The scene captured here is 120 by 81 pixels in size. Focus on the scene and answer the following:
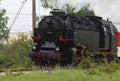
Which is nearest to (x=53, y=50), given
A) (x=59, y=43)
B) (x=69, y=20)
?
(x=59, y=43)

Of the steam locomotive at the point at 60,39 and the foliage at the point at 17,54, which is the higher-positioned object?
the steam locomotive at the point at 60,39

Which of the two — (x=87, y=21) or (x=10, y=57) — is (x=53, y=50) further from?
(x=10, y=57)

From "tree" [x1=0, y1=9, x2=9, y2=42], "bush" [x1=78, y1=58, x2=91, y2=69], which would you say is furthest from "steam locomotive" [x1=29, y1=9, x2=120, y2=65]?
"tree" [x1=0, y1=9, x2=9, y2=42]

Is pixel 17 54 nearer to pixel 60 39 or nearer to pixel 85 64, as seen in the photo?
pixel 60 39

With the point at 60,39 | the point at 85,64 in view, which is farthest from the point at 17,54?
the point at 85,64

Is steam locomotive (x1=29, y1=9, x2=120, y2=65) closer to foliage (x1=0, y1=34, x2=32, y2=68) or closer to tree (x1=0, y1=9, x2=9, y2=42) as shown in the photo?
foliage (x1=0, y1=34, x2=32, y2=68)

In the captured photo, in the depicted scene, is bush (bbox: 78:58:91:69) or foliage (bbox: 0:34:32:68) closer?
bush (bbox: 78:58:91:69)

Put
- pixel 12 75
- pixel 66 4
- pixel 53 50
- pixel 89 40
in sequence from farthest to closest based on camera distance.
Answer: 1. pixel 66 4
2. pixel 89 40
3. pixel 53 50
4. pixel 12 75

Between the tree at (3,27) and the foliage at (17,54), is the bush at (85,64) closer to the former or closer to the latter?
the foliage at (17,54)

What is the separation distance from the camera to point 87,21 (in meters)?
27.0

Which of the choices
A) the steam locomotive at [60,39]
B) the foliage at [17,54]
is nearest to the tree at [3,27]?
the foliage at [17,54]

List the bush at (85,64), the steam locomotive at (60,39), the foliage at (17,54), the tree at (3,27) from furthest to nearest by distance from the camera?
the tree at (3,27) → the foliage at (17,54) → the steam locomotive at (60,39) → the bush at (85,64)

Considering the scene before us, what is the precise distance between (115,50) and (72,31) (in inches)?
308

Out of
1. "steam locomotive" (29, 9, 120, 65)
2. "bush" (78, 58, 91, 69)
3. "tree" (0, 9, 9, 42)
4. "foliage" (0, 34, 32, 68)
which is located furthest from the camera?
"tree" (0, 9, 9, 42)
